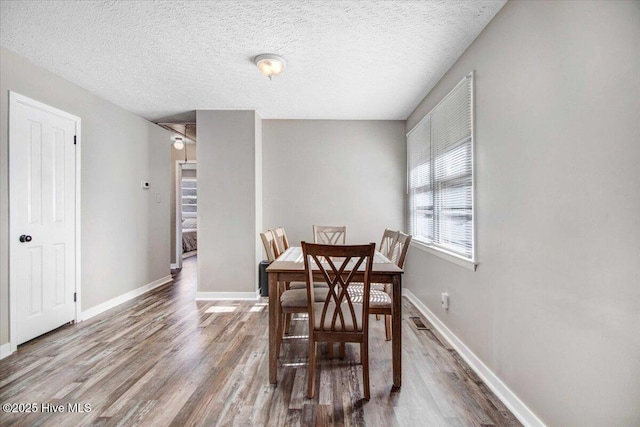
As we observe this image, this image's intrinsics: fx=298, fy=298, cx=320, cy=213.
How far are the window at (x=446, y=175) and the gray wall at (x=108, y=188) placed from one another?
366 centimetres

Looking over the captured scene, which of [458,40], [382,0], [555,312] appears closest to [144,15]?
[382,0]

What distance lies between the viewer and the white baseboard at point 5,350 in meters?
2.32

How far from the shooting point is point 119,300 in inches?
146

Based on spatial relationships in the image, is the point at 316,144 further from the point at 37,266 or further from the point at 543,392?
the point at 543,392

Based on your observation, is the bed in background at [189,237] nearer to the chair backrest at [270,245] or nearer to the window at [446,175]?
the chair backrest at [270,245]

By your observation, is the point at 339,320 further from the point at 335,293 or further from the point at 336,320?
the point at 335,293

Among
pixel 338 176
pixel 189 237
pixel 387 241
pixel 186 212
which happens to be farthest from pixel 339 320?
pixel 186 212

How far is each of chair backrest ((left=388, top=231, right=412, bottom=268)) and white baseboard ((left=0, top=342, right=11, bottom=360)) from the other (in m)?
3.12

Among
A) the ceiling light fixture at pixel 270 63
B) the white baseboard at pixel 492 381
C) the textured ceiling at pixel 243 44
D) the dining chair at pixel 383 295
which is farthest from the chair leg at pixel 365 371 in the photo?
Answer: the ceiling light fixture at pixel 270 63

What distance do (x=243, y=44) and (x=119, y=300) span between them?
3.34 m

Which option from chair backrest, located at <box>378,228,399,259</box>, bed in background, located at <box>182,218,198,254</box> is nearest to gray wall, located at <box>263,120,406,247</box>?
chair backrest, located at <box>378,228,399,259</box>

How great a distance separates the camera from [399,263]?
218 centimetres

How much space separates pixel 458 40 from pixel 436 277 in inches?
82.5

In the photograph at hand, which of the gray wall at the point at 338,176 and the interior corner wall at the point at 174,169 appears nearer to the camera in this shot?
the gray wall at the point at 338,176
